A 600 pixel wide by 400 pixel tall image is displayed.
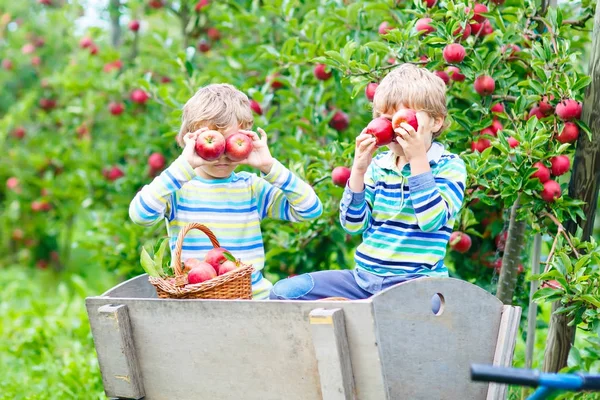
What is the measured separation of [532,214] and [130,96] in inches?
128

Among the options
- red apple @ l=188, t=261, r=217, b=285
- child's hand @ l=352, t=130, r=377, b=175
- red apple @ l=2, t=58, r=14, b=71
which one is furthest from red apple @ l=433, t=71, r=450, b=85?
red apple @ l=2, t=58, r=14, b=71

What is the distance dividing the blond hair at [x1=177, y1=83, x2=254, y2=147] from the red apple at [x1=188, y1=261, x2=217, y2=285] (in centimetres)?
51

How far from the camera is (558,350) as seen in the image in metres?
2.82

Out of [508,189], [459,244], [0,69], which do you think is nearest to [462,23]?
[508,189]

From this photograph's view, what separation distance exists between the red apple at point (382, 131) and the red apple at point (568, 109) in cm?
76

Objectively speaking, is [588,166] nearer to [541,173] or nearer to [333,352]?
[541,173]

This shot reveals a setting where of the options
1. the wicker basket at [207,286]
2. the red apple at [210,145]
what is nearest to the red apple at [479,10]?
the red apple at [210,145]

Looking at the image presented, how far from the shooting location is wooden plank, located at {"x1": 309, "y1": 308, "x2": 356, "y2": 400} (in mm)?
1927

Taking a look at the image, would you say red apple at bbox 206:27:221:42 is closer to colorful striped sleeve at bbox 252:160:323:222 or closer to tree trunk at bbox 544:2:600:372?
colorful striped sleeve at bbox 252:160:323:222

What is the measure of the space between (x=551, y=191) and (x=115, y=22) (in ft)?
13.5

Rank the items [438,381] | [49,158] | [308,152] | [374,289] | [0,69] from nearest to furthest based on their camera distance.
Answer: [438,381], [374,289], [308,152], [49,158], [0,69]

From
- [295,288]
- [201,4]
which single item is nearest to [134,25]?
[201,4]

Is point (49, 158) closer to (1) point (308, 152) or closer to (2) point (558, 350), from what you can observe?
(1) point (308, 152)

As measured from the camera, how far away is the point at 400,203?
7.94 ft
